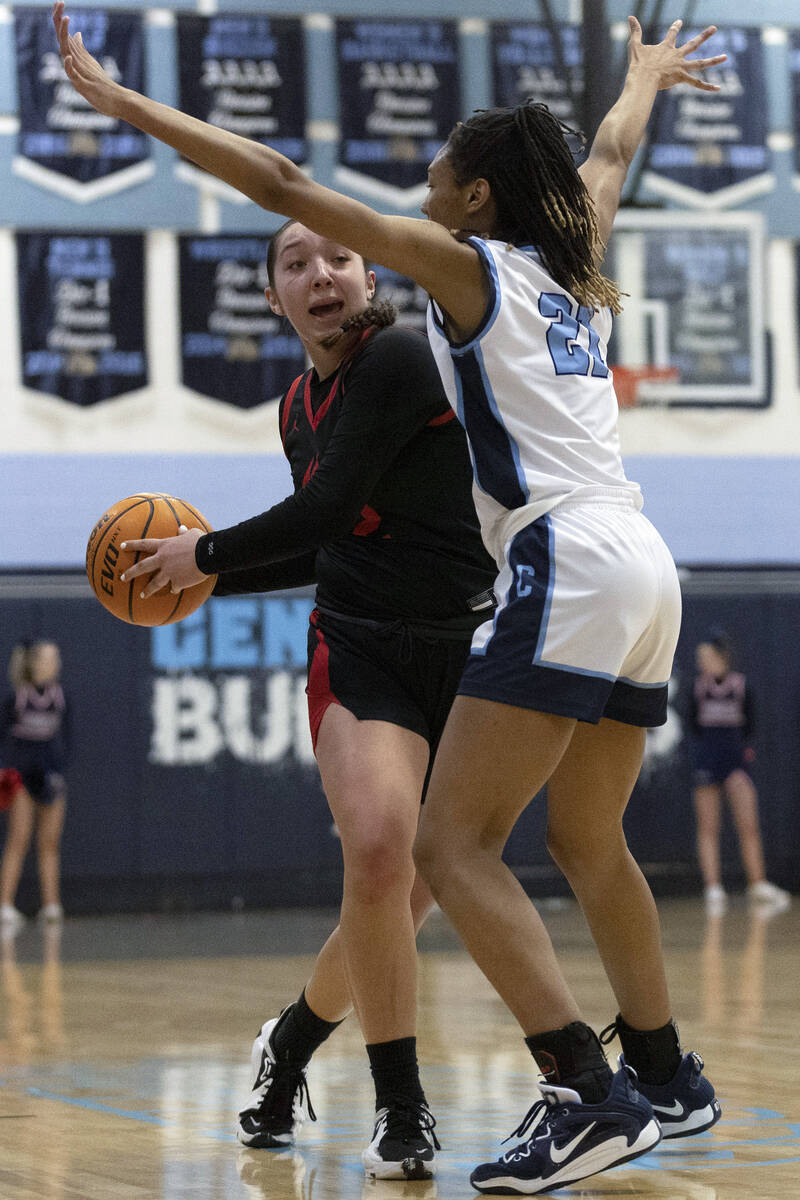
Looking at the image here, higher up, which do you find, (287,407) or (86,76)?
(86,76)

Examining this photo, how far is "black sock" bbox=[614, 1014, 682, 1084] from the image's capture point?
3.72m

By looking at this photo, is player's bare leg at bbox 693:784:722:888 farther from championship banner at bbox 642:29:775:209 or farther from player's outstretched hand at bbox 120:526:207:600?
player's outstretched hand at bbox 120:526:207:600

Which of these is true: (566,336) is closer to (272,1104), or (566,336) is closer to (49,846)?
(272,1104)

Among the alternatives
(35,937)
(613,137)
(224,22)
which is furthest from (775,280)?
(613,137)

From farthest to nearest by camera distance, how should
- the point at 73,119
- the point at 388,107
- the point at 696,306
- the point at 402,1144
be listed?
the point at 696,306 → the point at 388,107 → the point at 73,119 → the point at 402,1144

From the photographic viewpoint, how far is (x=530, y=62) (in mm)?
13594

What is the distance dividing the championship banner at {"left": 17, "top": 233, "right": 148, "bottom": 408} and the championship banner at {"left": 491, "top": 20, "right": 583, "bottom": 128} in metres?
2.96

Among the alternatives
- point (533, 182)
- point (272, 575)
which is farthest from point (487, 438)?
point (272, 575)

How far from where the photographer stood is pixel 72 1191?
3463mm

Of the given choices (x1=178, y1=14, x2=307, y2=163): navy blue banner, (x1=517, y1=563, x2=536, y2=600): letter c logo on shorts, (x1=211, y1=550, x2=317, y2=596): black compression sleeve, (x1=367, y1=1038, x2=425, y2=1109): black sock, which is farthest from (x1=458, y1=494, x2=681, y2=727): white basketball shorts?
(x1=178, y1=14, x2=307, y2=163): navy blue banner

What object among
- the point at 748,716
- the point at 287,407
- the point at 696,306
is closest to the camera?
the point at 287,407

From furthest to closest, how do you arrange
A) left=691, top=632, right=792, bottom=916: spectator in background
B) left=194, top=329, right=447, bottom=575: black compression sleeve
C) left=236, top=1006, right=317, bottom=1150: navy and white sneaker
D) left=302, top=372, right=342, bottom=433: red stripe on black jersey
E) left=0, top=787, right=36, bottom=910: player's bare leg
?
1. left=691, top=632, right=792, bottom=916: spectator in background
2. left=0, top=787, right=36, bottom=910: player's bare leg
3. left=236, top=1006, right=317, bottom=1150: navy and white sneaker
4. left=302, top=372, right=342, bottom=433: red stripe on black jersey
5. left=194, top=329, right=447, bottom=575: black compression sleeve

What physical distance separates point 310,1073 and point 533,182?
273 cm

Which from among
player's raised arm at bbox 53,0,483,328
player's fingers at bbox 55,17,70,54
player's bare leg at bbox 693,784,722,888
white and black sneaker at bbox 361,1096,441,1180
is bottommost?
player's bare leg at bbox 693,784,722,888
